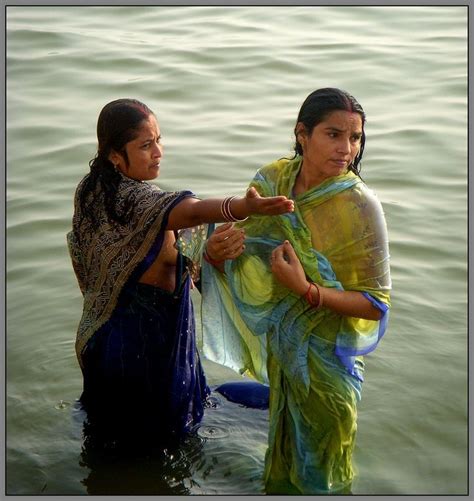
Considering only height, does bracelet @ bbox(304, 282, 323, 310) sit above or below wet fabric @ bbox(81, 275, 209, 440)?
above

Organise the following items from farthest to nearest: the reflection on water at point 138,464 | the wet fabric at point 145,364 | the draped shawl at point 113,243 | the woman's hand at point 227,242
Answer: the reflection on water at point 138,464 → the wet fabric at point 145,364 → the draped shawl at point 113,243 → the woman's hand at point 227,242

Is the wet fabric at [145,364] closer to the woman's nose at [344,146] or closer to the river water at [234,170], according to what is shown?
the river water at [234,170]

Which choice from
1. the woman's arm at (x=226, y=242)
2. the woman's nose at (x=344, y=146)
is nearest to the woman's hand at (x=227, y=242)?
the woman's arm at (x=226, y=242)

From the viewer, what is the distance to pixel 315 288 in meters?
3.96

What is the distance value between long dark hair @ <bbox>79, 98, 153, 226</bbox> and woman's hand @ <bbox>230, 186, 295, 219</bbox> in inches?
25.7

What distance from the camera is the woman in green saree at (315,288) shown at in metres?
3.95

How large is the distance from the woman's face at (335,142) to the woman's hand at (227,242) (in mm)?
413

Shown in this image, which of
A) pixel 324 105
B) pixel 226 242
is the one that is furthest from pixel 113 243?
pixel 324 105

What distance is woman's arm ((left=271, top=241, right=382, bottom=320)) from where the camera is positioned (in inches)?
156

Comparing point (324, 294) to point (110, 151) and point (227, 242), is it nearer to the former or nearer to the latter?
point (227, 242)

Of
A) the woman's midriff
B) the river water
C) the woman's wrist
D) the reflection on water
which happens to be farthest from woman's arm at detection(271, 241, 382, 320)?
the reflection on water

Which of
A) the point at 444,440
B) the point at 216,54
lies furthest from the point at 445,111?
the point at 444,440

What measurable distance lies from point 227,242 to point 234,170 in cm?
408

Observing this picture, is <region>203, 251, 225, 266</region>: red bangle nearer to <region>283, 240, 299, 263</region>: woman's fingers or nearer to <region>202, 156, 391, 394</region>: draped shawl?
<region>202, 156, 391, 394</region>: draped shawl
